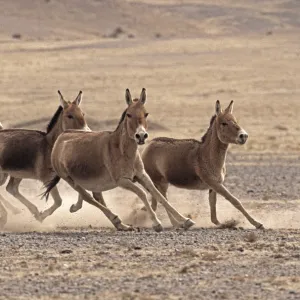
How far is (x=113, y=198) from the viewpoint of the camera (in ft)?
67.8

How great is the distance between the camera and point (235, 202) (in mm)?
15867

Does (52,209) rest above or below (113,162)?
below

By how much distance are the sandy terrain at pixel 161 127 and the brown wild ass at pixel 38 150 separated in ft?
2.04

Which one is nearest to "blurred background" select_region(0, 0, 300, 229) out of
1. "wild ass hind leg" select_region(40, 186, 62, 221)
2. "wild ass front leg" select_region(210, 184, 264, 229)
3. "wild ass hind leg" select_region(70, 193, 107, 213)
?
"wild ass front leg" select_region(210, 184, 264, 229)

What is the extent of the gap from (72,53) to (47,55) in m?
2.26

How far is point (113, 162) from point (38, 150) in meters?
1.97

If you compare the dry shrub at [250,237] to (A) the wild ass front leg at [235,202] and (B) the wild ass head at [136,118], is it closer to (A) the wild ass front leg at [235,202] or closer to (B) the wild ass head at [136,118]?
(A) the wild ass front leg at [235,202]

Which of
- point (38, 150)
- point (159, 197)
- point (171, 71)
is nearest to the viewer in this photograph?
point (159, 197)

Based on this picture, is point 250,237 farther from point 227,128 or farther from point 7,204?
point 7,204

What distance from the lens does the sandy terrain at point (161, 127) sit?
11.3 metres

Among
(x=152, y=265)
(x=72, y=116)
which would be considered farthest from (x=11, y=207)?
(x=152, y=265)

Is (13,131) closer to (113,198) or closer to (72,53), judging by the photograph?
(113,198)

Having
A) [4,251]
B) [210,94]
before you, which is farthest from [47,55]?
Answer: [4,251]

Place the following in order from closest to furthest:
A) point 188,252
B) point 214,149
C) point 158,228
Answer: point 188,252 < point 158,228 < point 214,149
